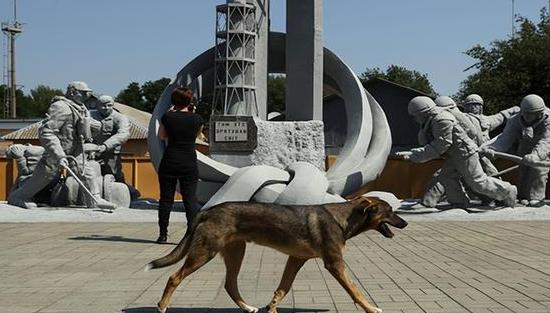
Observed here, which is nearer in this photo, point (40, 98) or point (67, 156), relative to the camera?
point (67, 156)

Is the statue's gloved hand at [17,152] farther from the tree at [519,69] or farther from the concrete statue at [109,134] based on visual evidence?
the tree at [519,69]

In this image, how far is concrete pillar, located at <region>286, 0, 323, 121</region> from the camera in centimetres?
1554

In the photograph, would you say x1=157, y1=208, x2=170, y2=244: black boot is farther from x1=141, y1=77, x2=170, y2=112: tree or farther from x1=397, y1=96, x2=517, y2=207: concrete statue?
x1=141, y1=77, x2=170, y2=112: tree

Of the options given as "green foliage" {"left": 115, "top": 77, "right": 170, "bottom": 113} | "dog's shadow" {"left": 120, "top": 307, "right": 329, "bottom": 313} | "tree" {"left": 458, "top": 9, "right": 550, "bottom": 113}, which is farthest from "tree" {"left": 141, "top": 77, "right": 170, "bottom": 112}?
"dog's shadow" {"left": 120, "top": 307, "right": 329, "bottom": 313}

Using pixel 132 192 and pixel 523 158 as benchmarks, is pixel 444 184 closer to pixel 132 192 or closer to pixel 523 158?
pixel 523 158

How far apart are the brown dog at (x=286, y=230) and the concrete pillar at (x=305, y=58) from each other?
10.3 metres

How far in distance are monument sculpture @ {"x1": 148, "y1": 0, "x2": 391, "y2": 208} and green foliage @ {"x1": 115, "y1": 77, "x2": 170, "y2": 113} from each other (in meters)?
63.3

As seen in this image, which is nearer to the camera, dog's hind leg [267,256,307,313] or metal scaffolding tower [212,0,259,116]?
dog's hind leg [267,256,307,313]

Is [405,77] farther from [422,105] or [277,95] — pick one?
[422,105]

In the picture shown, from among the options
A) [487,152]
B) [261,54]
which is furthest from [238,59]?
[487,152]

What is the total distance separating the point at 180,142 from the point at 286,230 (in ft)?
13.8

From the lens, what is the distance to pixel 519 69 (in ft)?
129

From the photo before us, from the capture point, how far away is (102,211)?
14086mm

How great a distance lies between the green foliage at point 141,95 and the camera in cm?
7900
